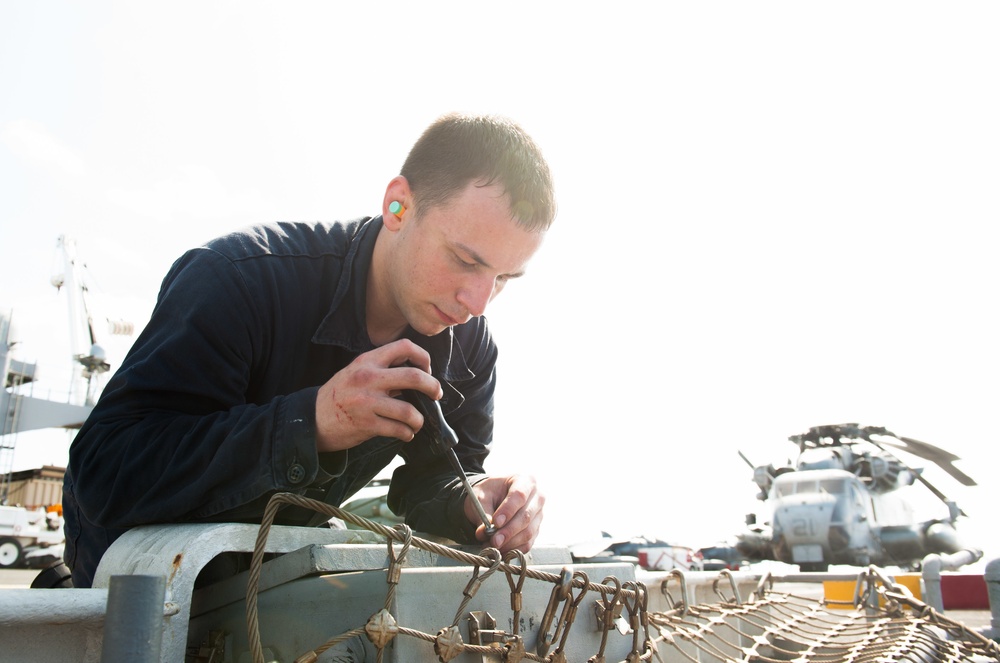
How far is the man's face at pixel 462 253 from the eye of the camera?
1.36m

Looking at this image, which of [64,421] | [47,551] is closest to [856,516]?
[47,551]

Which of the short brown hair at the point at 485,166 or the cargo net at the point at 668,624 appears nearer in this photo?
the cargo net at the point at 668,624

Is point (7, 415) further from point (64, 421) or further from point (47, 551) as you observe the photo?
point (47, 551)

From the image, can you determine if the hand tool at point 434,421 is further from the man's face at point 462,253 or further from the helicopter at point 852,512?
the helicopter at point 852,512

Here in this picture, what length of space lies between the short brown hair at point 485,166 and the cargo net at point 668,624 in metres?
0.63

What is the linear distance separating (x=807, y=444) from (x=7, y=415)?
14241 mm

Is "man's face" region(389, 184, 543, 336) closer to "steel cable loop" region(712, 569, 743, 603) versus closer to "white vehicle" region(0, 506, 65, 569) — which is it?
"steel cable loop" region(712, 569, 743, 603)

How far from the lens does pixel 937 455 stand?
1110 centimetres

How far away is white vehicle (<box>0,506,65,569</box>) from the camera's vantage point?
10.9 m

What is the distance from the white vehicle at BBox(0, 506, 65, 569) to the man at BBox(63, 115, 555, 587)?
11676 millimetres

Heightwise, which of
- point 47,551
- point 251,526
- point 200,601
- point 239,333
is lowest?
point 47,551

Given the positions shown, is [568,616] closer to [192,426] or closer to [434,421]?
[434,421]

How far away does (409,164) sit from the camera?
156 cm

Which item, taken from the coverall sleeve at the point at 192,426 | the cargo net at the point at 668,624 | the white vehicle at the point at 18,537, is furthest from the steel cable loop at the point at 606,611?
the white vehicle at the point at 18,537
